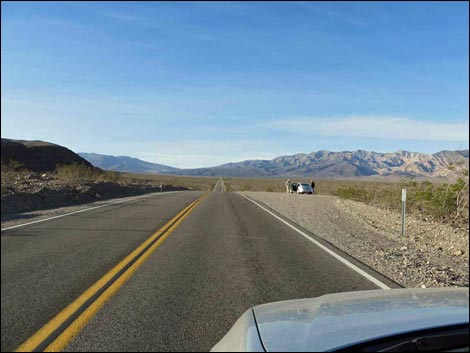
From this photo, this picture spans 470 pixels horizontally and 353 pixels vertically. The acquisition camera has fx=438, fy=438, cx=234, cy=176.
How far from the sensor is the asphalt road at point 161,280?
4172 millimetres

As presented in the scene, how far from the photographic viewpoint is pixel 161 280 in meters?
6.56

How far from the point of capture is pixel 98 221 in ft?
43.9

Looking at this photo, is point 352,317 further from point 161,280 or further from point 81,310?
point 161,280

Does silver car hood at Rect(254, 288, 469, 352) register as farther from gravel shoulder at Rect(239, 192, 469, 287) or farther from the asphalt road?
gravel shoulder at Rect(239, 192, 469, 287)

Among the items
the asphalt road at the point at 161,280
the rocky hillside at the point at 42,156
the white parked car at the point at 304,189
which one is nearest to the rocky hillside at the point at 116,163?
the rocky hillside at the point at 42,156

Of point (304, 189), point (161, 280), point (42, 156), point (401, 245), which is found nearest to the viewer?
point (42, 156)

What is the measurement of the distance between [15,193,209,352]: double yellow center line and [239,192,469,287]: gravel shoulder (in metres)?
4.29

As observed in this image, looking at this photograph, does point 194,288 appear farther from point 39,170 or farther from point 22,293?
point 39,170

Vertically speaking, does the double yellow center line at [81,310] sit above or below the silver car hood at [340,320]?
below

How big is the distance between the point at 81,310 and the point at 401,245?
332 inches

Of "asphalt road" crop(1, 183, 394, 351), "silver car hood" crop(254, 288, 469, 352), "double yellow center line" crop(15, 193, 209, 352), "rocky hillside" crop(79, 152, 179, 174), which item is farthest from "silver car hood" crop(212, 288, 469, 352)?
"rocky hillside" crop(79, 152, 179, 174)

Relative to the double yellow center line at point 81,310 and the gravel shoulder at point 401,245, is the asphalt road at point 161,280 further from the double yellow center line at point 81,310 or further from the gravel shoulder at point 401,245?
the gravel shoulder at point 401,245

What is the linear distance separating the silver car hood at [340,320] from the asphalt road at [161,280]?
1338 mm

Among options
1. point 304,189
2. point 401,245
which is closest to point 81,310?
point 401,245
